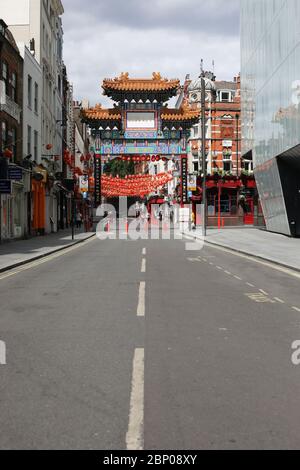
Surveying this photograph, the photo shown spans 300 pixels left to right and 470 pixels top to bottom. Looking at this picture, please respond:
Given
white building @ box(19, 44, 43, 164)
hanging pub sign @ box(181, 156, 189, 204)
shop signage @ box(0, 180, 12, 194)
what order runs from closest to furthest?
shop signage @ box(0, 180, 12, 194)
white building @ box(19, 44, 43, 164)
hanging pub sign @ box(181, 156, 189, 204)

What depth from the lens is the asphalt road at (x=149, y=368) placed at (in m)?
3.91

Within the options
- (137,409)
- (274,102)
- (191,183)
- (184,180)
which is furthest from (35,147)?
(137,409)

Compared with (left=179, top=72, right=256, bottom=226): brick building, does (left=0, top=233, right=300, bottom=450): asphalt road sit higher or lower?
lower

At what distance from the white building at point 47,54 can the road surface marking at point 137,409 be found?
33540 millimetres

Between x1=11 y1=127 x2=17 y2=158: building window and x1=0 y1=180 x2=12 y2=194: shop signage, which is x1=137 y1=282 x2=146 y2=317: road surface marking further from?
x1=11 y1=127 x2=17 y2=158: building window

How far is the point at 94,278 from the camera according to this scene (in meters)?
13.6

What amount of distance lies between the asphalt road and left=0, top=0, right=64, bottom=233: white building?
2980cm

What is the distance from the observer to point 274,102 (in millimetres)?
32500

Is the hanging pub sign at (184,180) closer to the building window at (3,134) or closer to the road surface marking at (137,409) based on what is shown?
the building window at (3,134)

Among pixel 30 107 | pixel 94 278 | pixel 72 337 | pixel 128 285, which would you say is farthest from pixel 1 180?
pixel 72 337

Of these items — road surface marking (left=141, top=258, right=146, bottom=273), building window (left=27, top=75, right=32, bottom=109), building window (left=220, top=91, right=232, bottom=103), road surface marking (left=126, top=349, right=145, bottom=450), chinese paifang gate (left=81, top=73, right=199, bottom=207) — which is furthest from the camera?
building window (left=220, top=91, right=232, bottom=103)

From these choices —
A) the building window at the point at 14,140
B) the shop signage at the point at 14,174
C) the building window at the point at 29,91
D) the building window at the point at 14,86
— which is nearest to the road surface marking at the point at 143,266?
the shop signage at the point at 14,174

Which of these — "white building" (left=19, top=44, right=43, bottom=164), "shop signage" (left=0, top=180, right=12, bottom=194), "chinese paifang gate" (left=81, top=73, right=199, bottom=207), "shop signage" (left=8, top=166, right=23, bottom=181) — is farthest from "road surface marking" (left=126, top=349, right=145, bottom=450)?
"chinese paifang gate" (left=81, top=73, right=199, bottom=207)

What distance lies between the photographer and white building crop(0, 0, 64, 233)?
38719 mm
